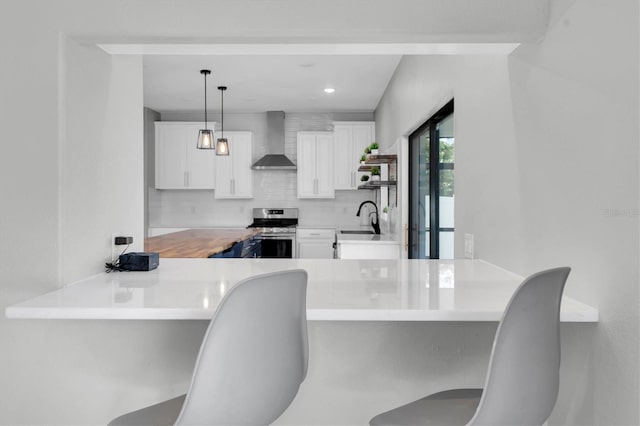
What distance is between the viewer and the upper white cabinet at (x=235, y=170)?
22.2ft

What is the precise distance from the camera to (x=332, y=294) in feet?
4.47

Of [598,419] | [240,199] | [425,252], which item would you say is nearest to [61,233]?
[598,419]

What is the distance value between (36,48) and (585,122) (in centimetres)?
168

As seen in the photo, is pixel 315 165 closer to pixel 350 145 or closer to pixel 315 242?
pixel 350 145

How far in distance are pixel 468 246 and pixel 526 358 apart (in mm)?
1397

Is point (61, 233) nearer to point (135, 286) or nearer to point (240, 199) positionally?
point (135, 286)

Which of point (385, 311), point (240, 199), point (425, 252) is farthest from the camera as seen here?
point (240, 199)

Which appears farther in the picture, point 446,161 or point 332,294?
point 446,161

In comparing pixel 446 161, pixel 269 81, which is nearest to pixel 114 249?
pixel 446 161

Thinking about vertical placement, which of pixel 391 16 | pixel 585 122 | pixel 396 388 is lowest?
pixel 396 388

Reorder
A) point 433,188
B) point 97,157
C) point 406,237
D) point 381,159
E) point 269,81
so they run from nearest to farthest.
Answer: point 97,157 < point 433,188 < point 406,237 < point 381,159 < point 269,81

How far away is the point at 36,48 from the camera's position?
1521mm

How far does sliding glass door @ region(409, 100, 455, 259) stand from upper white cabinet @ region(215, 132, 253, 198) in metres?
3.13

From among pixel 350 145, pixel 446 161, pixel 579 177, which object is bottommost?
pixel 579 177
